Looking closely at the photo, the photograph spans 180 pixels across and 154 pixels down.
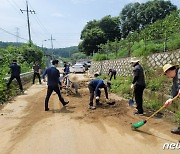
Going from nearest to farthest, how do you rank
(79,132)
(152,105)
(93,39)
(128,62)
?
(79,132) < (152,105) < (128,62) < (93,39)

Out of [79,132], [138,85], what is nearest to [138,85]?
[138,85]

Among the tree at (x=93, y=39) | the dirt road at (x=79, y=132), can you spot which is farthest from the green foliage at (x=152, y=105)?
the tree at (x=93, y=39)

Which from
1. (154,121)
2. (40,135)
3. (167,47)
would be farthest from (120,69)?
(40,135)

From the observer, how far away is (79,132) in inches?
255

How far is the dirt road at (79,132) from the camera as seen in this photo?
5316mm

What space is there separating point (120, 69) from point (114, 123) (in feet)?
47.3

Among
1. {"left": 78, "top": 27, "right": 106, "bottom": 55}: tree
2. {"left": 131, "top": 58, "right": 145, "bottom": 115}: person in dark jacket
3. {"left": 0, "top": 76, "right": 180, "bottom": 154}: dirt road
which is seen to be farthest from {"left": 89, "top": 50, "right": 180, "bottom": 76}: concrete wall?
{"left": 78, "top": 27, "right": 106, "bottom": 55}: tree

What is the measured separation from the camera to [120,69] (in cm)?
2145

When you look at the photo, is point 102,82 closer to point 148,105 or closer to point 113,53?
point 148,105

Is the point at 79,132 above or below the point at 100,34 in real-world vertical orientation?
below

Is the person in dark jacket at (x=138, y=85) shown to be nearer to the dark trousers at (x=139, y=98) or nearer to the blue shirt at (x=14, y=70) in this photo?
the dark trousers at (x=139, y=98)

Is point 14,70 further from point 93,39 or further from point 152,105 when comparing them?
point 93,39

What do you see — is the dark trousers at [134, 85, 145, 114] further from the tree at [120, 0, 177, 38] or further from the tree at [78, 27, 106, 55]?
the tree at [78, 27, 106, 55]

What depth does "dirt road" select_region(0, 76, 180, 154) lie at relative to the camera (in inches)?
209
